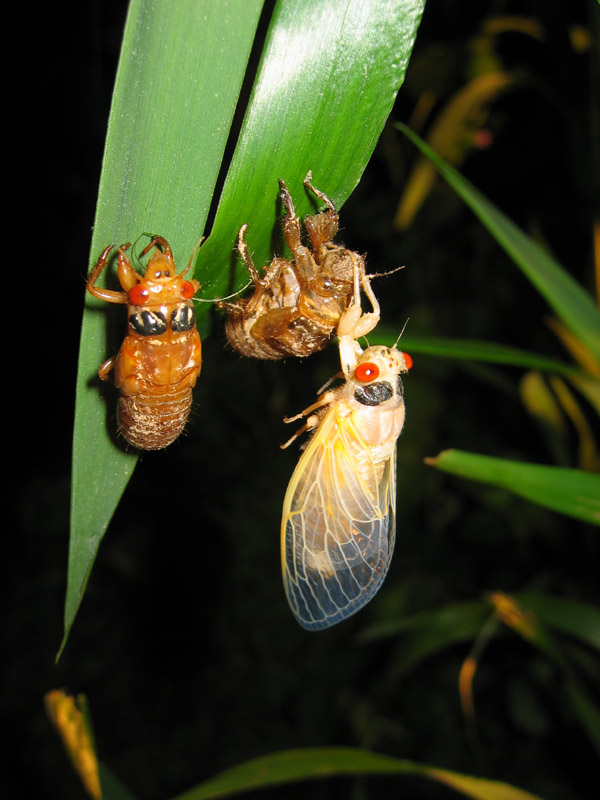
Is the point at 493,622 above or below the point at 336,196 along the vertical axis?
below

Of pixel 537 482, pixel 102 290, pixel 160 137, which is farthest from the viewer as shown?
pixel 537 482

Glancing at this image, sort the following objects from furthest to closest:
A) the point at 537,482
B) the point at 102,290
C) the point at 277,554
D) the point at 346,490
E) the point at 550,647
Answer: the point at 277,554 → the point at 550,647 → the point at 346,490 → the point at 537,482 → the point at 102,290

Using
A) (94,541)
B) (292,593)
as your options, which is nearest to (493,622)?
(292,593)

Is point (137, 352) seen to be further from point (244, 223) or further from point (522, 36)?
point (522, 36)

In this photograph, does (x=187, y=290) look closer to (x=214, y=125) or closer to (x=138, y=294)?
(x=138, y=294)

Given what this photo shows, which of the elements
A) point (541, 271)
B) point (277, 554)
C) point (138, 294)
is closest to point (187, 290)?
point (138, 294)

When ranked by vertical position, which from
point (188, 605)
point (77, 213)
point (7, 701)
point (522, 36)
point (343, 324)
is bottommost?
point (7, 701)
